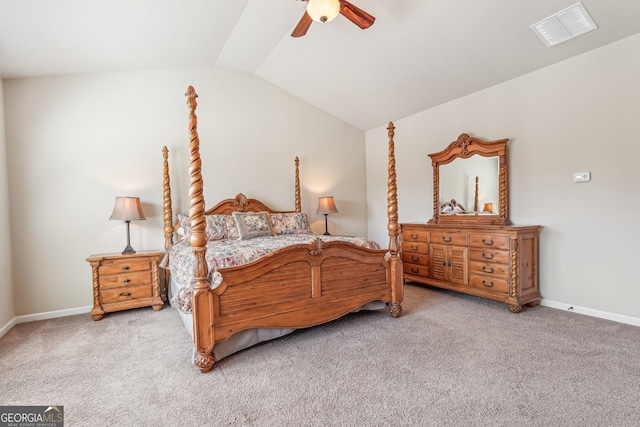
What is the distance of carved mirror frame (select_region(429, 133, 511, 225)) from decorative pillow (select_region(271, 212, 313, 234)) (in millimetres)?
1804

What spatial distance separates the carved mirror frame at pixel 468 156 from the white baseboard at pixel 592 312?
0.96 metres

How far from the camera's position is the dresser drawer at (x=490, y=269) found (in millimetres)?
3309

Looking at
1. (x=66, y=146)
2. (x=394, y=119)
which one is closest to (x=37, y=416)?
(x=66, y=146)

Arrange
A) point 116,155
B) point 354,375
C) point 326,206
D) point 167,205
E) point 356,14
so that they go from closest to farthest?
point 354,375 → point 356,14 → point 116,155 → point 167,205 → point 326,206

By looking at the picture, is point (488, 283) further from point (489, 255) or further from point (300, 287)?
point (300, 287)

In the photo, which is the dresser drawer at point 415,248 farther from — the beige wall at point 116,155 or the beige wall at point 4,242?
the beige wall at point 4,242

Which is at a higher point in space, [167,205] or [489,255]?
[167,205]

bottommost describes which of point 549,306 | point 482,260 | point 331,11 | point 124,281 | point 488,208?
point 549,306

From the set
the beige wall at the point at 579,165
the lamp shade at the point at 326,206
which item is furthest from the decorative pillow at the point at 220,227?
the beige wall at the point at 579,165

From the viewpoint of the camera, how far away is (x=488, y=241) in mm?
3461

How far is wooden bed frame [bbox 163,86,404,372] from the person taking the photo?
2.21 metres

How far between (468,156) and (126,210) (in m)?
4.15

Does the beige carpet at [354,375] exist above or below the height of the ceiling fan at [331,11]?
below

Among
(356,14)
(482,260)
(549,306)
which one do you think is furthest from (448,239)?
(356,14)
